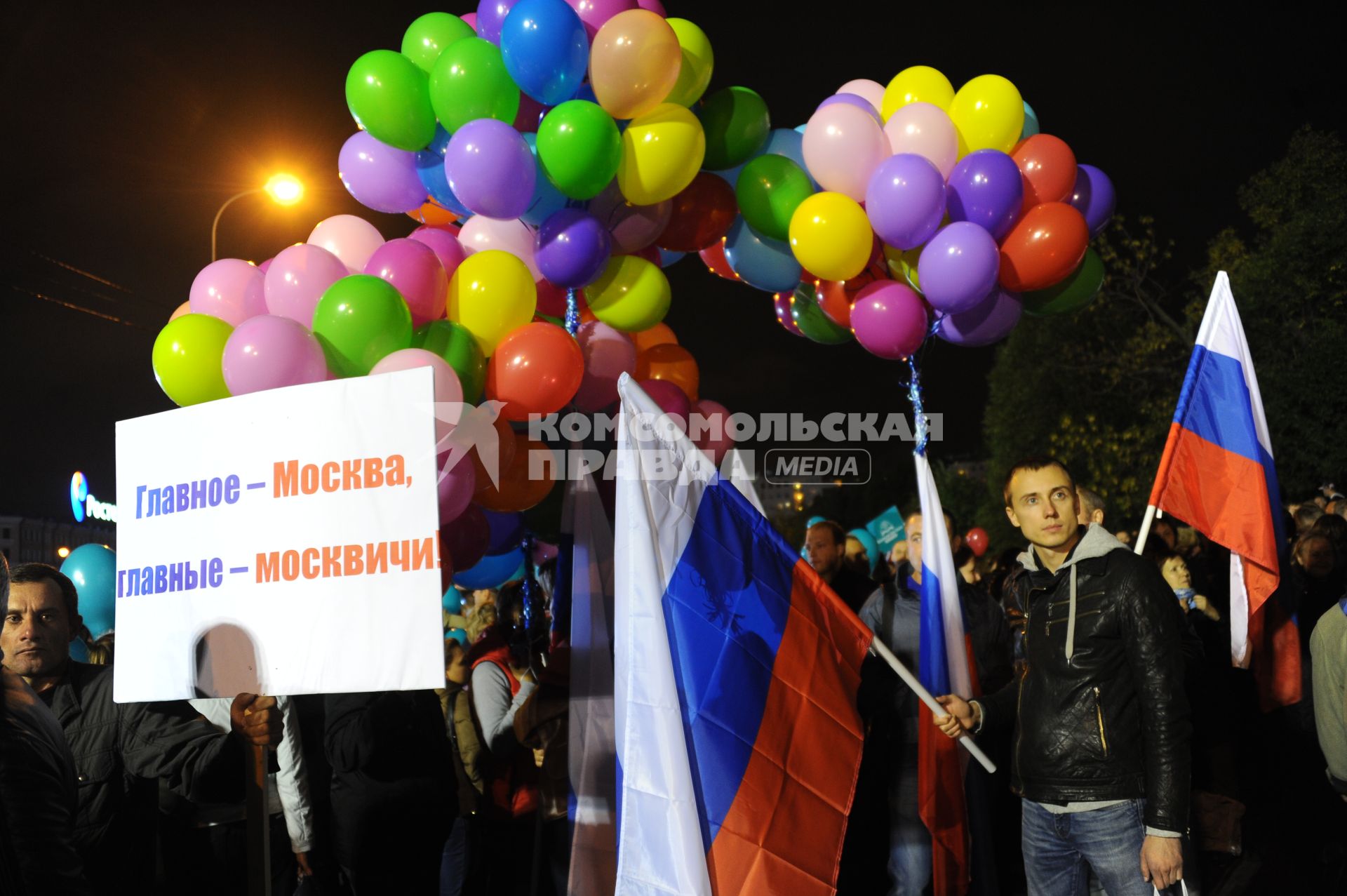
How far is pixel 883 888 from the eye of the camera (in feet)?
19.5

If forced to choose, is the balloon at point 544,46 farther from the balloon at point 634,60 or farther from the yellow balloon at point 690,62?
the yellow balloon at point 690,62

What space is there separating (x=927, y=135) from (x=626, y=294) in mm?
1569

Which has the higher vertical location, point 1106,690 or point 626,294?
point 626,294

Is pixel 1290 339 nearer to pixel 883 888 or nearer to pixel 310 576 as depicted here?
pixel 883 888

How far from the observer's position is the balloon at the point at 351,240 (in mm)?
4898

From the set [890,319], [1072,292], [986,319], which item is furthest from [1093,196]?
[890,319]

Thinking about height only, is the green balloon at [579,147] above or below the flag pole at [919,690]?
above

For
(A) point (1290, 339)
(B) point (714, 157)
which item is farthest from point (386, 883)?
(A) point (1290, 339)

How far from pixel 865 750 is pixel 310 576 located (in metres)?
3.43

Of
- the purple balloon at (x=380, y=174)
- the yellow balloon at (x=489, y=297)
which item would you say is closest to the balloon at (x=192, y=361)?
the yellow balloon at (x=489, y=297)

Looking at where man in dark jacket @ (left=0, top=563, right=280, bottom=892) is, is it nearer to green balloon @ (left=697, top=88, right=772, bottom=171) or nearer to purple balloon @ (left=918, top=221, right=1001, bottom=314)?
green balloon @ (left=697, top=88, right=772, bottom=171)

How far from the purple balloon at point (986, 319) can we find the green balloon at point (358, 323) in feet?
9.14

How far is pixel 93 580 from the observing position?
587 centimetres

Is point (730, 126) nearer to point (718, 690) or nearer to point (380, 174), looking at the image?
point (380, 174)
